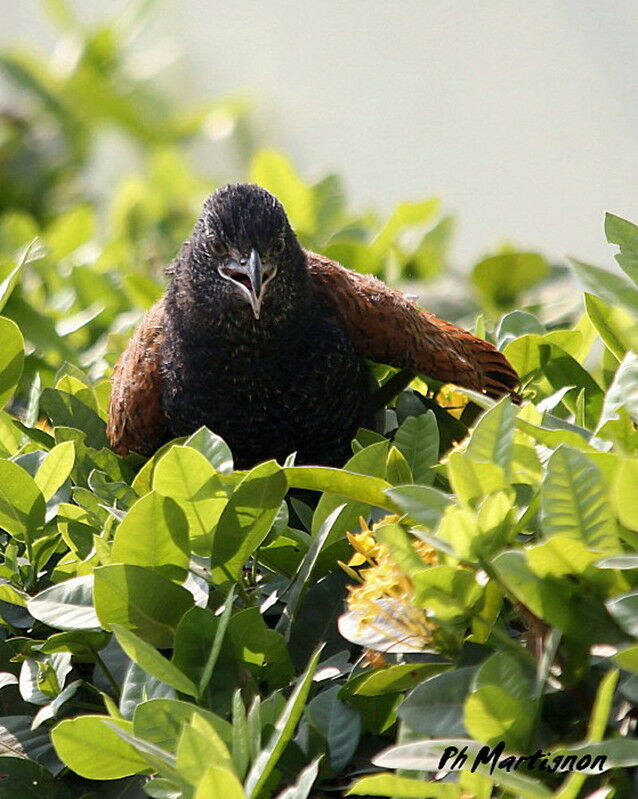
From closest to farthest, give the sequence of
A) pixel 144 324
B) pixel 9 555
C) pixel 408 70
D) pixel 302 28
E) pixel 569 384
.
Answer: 1. pixel 9 555
2. pixel 569 384
3. pixel 144 324
4. pixel 408 70
5. pixel 302 28

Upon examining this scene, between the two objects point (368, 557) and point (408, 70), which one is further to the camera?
point (408, 70)

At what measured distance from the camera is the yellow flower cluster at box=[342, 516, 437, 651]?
58.4 inches

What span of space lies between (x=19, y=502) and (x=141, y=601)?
0.38 metres

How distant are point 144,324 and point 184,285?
0.53ft

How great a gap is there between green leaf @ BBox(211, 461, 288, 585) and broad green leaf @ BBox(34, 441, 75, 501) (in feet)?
1.23

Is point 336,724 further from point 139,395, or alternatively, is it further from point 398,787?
point 139,395

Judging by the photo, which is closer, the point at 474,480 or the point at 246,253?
the point at 474,480

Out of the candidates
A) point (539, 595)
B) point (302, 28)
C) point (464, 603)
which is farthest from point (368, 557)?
point (302, 28)

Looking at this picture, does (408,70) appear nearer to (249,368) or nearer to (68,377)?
(249,368)

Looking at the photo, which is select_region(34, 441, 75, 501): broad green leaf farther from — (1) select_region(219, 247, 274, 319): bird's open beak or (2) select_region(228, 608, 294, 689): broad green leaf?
(1) select_region(219, 247, 274, 319): bird's open beak

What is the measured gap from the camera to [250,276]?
2.85 m

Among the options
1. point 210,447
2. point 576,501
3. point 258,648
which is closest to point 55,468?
point 210,447

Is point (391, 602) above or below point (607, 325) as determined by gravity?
below

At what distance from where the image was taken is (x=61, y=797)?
171cm
